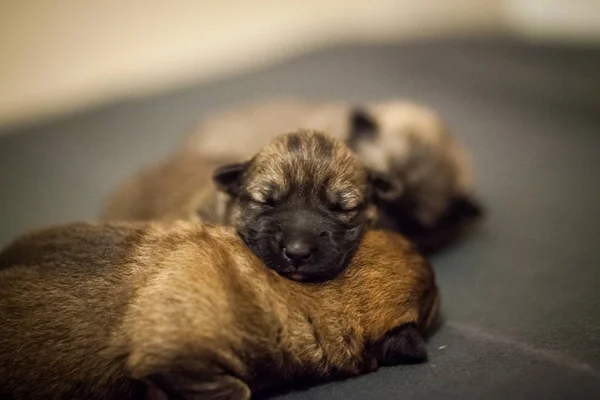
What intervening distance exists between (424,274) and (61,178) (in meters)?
2.67

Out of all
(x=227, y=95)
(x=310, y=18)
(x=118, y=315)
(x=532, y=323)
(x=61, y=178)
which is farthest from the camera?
(x=310, y=18)

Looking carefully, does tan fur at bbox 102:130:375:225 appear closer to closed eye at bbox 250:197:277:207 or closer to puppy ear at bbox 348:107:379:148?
closed eye at bbox 250:197:277:207

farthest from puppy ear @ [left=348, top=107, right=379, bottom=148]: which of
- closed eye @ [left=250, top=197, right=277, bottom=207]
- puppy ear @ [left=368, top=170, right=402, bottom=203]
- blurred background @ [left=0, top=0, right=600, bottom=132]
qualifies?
blurred background @ [left=0, top=0, right=600, bottom=132]

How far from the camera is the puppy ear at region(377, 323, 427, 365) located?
6.68 ft

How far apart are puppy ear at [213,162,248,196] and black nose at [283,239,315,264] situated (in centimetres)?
49

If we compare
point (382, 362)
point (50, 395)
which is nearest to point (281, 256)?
point (382, 362)

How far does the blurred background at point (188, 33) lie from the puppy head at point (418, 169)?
2374 millimetres

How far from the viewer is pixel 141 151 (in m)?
4.36

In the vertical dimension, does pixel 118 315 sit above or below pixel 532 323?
above

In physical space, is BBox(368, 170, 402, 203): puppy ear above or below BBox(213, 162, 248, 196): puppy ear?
below

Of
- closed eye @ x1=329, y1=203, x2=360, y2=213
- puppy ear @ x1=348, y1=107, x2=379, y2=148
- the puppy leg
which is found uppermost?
puppy ear @ x1=348, y1=107, x2=379, y2=148

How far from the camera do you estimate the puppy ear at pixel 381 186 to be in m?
2.63

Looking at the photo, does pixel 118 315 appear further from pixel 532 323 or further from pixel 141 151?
pixel 141 151

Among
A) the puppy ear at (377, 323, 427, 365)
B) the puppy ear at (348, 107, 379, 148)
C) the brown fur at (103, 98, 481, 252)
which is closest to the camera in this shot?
the puppy ear at (377, 323, 427, 365)
